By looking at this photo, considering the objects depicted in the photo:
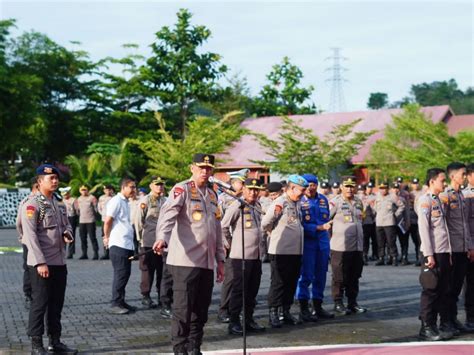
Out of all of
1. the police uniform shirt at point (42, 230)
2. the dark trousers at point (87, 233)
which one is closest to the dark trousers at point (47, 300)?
the police uniform shirt at point (42, 230)

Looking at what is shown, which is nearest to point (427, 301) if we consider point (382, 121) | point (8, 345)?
point (8, 345)

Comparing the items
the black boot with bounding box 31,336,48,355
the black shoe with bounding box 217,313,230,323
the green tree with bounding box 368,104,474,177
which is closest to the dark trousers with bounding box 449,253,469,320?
the black shoe with bounding box 217,313,230,323

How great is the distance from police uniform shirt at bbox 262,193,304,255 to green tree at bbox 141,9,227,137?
36327 millimetres

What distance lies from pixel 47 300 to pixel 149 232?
11.5ft

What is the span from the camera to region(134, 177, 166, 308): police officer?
11.9 metres

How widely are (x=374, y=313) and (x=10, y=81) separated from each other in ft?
120

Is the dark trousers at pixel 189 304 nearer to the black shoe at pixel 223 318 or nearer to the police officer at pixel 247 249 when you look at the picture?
the police officer at pixel 247 249

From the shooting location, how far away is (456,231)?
9.56m

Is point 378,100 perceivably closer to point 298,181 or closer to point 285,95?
point 285,95

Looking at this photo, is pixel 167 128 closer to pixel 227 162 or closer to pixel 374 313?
pixel 227 162

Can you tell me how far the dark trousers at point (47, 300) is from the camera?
8352mm

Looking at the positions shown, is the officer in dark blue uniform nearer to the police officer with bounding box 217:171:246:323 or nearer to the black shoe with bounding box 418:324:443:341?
the police officer with bounding box 217:171:246:323

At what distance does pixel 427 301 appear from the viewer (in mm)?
9141

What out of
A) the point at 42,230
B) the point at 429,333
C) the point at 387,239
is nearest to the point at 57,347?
the point at 42,230
